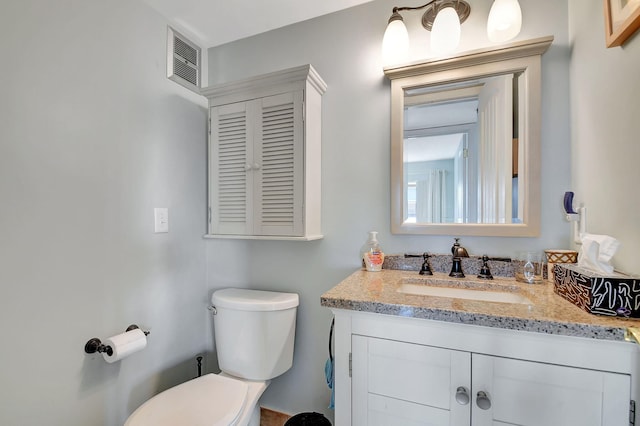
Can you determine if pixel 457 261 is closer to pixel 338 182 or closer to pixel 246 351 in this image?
pixel 338 182

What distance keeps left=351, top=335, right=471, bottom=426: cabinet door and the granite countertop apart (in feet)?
0.39

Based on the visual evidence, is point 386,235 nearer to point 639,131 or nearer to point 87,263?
point 639,131

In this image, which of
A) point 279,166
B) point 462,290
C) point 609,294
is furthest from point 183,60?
point 609,294

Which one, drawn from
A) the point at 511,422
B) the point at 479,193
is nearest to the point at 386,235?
the point at 479,193

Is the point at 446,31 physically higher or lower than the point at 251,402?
higher

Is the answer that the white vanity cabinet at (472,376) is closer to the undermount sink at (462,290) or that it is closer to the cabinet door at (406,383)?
the cabinet door at (406,383)

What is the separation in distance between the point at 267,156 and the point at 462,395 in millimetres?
1229

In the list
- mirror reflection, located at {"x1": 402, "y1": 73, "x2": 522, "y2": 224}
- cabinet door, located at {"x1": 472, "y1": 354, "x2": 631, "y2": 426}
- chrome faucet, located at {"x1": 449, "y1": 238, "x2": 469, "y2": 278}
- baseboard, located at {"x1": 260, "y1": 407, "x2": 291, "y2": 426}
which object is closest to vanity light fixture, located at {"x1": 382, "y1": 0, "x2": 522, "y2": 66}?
mirror reflection, located at {"x1": 402, "y1": 73, "x2": 522, "y2": 224}

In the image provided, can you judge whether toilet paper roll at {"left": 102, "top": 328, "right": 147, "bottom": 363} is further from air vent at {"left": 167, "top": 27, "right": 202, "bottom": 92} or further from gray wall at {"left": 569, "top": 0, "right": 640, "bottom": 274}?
gray wall at {"left": 569, "top": 0, "right": 640, "bottom": 274}

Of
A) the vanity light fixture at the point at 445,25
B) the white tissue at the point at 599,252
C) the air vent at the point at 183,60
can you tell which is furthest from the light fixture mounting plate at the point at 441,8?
the air vent at the point at 183,60

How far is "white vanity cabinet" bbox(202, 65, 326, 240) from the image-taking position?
1385 millimetres

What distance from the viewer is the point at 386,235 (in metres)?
1.41

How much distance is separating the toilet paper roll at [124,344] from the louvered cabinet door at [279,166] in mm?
675

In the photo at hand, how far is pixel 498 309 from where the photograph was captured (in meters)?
0.81
